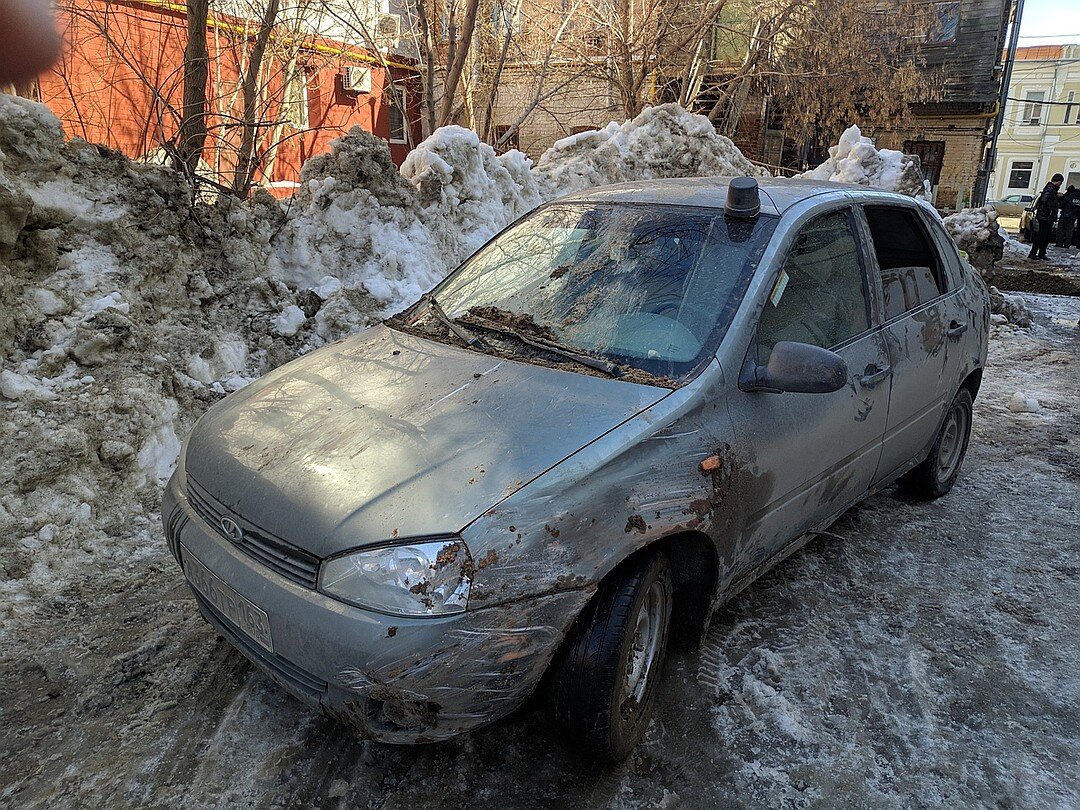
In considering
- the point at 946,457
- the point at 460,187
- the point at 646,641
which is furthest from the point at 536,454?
the point at 460,187

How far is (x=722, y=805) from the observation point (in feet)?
7.51

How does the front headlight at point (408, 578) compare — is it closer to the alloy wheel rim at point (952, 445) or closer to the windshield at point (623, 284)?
the windshield at point (623, 284)

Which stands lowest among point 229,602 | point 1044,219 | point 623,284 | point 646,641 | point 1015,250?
point 646,641

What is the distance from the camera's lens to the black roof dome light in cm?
297

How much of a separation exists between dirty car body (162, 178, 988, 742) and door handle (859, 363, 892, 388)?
20 millimetres

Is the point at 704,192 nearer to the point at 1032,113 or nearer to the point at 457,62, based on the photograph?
the point at 457,62

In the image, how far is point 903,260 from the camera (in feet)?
12.1

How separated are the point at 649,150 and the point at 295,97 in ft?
18.6

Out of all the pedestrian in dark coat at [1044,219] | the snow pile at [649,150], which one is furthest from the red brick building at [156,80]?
the pedestrian in dark coat at [1044,219]

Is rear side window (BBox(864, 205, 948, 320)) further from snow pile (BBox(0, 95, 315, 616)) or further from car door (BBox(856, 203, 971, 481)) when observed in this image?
snow pile (BBox(0, 95, 315, 616))

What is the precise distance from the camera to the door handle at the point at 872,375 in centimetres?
315

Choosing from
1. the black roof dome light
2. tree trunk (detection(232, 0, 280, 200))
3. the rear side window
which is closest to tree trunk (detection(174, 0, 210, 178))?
tree trunk (detection(232, 0, 280, 200))

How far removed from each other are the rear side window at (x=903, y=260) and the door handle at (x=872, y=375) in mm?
288

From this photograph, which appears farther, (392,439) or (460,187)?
(460,187)
